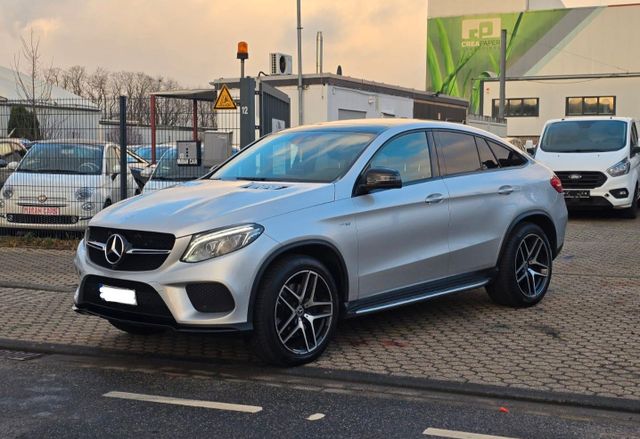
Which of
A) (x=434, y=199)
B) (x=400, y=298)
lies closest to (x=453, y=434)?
(x=400, y=298)

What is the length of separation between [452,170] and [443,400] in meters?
2.46

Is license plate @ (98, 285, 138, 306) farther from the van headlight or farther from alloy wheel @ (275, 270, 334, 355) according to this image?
the van headlight

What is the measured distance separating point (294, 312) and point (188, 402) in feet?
3.27

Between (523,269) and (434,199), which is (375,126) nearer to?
(434,199)

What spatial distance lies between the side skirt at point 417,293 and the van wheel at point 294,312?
25cm

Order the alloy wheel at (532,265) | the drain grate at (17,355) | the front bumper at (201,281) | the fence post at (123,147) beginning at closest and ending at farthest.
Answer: the front bumper at (201,281), the drain grate at (17,355), the alloy wheel at (532,265), the fence post at (123,147)

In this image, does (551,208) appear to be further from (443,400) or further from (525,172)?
(443,400)

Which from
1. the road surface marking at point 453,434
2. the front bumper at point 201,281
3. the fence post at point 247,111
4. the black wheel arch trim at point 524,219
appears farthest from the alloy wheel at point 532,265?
the fence post at point 247,111

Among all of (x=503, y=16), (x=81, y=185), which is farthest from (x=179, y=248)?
(x=503, y=16)

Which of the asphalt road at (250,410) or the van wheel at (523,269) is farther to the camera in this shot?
the van wheel at (523,269)

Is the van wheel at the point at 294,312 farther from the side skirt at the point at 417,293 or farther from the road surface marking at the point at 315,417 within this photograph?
the road surface marking at the point at 315,417

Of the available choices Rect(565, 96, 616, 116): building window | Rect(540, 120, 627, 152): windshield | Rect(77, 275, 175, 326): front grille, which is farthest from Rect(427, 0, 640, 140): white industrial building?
Rect(77, 275, 175, 326): front grille

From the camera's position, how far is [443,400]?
4.83m

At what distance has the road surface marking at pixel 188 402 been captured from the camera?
462 centimetres
